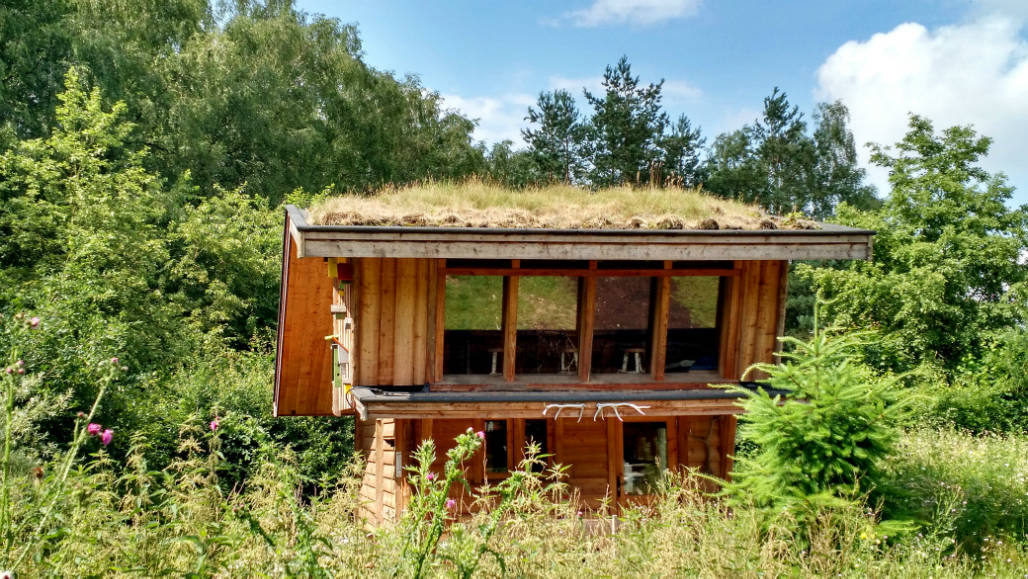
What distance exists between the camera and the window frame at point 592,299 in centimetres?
969

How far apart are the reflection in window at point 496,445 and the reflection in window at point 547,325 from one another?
1253mm

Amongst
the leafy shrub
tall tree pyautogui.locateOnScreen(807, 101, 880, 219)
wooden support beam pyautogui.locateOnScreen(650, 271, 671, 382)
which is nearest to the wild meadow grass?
the leafy shrub

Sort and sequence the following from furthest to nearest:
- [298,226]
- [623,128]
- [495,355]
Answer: [623,128], [495,355], [298,226]

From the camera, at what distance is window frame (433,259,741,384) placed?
969cm

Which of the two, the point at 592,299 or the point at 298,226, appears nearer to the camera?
the point at 298,226

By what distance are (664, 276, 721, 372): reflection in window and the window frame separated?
10 cm

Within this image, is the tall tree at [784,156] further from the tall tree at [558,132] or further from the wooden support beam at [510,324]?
the wooden support beam at [510,324]

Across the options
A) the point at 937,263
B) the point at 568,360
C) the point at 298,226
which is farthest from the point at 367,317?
the point at 937,263

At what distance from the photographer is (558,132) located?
37562 millimetres

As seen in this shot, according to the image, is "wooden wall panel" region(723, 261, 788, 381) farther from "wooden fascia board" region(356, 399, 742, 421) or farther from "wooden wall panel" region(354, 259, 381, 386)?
"wooden wall panel" region(354, 259, 381, 386)

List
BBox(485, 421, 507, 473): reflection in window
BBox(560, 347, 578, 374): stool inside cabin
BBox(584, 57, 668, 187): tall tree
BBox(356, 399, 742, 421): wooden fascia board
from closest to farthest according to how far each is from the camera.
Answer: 1. BBox(356, 399, 742, 421): wooden fascia board
2. BBox(560, 347, 578, 374): stool inside cabin
3. BBox(485, 421, 507, 473): reflection in window
4. BBox(584, 57, 668, 187): tall tree

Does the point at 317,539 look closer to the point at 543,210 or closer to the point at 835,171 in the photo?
the point at 543,210

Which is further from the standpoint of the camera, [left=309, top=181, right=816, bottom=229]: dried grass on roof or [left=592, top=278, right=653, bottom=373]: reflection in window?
[left=592, top=278, right=653, bottom=373]: reflection in window

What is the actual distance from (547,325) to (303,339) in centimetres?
564
